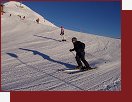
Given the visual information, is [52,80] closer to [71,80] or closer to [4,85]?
[71,80]

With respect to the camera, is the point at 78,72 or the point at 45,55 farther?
the point at 45,55

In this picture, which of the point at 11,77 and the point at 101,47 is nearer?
the point at 11,77

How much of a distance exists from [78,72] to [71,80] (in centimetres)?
167

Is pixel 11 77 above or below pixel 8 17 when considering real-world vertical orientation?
below

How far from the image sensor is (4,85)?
12.1 m

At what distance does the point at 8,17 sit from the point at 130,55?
123 ft

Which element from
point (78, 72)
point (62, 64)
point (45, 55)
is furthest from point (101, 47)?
point (78, 72)

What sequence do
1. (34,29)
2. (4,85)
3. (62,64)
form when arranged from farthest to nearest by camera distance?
(34,29), (62,64), (4,85)

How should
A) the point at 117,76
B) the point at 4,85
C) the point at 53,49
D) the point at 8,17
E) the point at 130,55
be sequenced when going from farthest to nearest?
1. the point at 8,17
2. the point at 53,49
3. the point at 130,55
4. the point at 117,76
5. the point at 4,85

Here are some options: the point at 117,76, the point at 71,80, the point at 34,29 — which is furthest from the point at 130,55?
the point at 34,29

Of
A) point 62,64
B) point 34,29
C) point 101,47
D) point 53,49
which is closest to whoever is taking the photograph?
point 62,64

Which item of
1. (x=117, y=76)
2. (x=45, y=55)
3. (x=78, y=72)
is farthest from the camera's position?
(x=45, y=55)

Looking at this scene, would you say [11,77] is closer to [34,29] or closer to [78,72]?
[78,72]

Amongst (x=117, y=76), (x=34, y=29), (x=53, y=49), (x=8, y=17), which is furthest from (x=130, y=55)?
(x=8, y=17)
